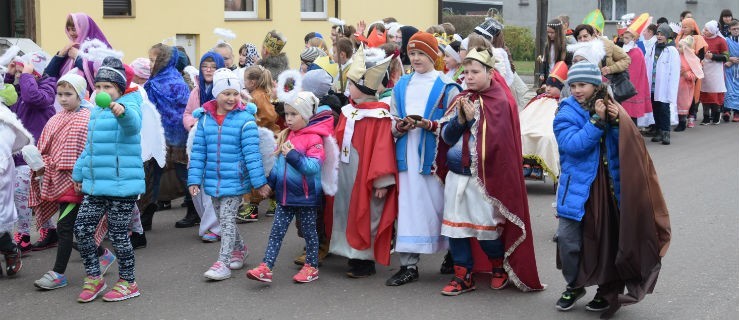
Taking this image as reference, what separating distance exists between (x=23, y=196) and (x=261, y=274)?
235 cm

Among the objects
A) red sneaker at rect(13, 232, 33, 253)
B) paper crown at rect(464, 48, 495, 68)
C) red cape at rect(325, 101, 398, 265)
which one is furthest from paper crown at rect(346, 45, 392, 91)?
red sneaker at rect(13, 232, 33, 253)

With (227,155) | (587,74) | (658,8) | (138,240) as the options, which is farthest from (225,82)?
(658,8)

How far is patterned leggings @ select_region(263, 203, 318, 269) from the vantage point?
7.16 metres

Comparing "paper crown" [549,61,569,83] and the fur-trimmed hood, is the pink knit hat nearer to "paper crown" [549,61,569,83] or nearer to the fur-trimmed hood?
the fur-trimmed hood

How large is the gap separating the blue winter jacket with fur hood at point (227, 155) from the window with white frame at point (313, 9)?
36.3 ft

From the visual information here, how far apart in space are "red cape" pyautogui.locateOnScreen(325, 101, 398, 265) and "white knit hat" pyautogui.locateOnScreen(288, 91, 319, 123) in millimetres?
339

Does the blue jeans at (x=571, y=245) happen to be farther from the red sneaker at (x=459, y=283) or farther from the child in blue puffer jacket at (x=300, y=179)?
the child in blue puffer jacket at (x=300, y=179)

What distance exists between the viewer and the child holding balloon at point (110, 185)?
22.0 ft

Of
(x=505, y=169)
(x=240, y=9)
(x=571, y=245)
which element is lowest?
(x=571, y=245)

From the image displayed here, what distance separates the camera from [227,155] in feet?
24.0

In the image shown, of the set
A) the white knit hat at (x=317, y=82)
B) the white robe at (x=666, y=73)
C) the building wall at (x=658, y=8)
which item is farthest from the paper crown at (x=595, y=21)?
the building wall at (x=658, y=8)

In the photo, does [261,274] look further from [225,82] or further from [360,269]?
[225,82]

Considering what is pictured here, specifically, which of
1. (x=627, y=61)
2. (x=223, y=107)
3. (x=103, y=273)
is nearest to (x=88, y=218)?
(x=103, y=273)

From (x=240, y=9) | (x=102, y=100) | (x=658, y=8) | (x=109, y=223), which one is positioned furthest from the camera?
(x=658, y=8)
